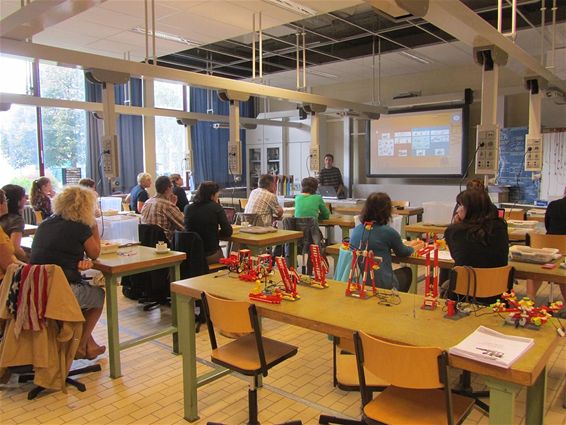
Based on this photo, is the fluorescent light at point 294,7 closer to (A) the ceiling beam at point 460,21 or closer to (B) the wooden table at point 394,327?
(A) the ceiling beam at point 460,21

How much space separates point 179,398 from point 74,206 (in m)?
1.38

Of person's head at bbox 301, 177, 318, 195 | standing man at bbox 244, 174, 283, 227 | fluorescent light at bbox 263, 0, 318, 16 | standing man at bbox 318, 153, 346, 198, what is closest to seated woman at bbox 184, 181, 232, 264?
standing man at bbox 244, 174, 283, 227

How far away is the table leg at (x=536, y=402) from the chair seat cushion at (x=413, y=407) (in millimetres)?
322

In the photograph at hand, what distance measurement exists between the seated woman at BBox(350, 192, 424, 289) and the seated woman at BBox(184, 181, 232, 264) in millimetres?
1633

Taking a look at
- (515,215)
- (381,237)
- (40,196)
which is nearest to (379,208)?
(381,237)

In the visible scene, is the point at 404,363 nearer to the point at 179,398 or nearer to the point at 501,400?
the point at 501,400

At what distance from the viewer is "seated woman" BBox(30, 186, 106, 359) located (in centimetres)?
291

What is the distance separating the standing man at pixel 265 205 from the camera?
5.43m

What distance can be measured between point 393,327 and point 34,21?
262 cm

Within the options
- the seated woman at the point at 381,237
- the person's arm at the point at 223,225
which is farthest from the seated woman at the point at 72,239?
the seated woman at the point at 381,237

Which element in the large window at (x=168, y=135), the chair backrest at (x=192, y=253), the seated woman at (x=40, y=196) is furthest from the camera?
the large window at (x=168, y=135)

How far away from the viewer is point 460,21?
262 centimetres

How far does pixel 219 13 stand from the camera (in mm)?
5207

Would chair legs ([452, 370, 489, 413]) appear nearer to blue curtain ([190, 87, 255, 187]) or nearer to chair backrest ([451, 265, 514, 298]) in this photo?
chair backrest ([451, 265, 514, 298])
